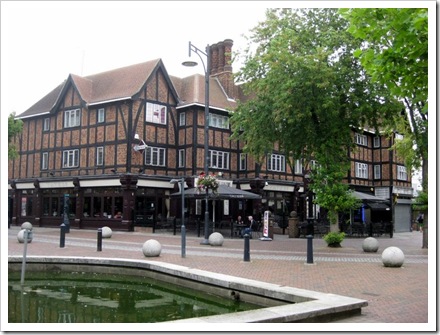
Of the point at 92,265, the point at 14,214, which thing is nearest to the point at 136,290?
the point at 92,265

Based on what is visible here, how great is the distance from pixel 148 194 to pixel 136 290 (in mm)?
22763

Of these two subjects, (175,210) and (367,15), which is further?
(175,210)

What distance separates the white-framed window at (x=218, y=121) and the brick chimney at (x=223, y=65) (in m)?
3.29

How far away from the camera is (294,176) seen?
132ft

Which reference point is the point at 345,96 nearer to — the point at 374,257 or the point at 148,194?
the point at 374,257

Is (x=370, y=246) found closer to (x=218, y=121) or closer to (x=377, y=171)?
(x=218, y=121)

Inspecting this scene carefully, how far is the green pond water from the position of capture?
8938 millimetres

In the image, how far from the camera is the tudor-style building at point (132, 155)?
1314 inches

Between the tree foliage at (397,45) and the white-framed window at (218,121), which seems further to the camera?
the white-framed window at (218,121)

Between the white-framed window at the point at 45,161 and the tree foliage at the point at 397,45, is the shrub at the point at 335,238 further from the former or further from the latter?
the white-framed window at the point at 45,161

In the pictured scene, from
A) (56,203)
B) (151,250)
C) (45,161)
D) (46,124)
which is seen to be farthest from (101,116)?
(151,250)

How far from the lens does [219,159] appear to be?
36.8m

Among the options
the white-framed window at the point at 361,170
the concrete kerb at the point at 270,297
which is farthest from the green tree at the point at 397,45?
the white-framed window at the point at 361,170

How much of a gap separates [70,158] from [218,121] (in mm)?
12010
